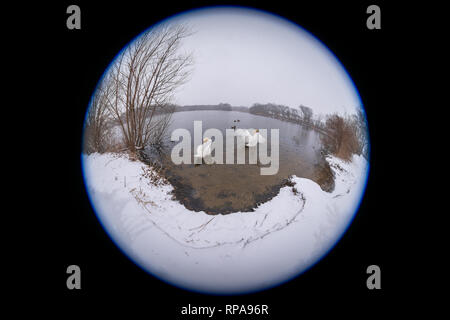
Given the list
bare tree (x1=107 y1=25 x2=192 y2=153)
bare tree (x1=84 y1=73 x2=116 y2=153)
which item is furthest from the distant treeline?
bare tree (x1=84 y1=73 x2=116 y2=153)

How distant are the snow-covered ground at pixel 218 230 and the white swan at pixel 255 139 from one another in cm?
67

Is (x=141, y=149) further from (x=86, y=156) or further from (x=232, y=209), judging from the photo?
(x=232, y=209)

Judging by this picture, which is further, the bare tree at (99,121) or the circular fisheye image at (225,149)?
the bare tree at (99,121)

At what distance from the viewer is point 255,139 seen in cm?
256

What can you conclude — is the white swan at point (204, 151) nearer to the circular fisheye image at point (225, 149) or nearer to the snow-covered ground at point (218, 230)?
the circular fisheye image at point (225, 149)

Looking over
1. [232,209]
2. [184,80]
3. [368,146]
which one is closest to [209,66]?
[184,80]

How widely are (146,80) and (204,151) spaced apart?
1.15 meters

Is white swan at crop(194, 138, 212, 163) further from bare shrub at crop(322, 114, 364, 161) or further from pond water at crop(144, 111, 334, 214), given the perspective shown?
bare shrub at crop(322, 114, 364, 161)
